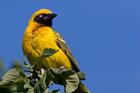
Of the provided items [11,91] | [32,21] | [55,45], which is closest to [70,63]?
[55,45]

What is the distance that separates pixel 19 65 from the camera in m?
3.44

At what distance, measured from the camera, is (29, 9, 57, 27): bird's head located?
1025 centimetres

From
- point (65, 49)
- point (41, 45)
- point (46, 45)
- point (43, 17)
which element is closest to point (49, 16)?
point (43, 17)

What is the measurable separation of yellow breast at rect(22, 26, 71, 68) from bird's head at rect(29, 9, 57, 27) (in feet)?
3.09

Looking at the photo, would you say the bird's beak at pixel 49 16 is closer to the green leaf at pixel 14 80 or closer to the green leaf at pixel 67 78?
the green leaf at pixel 67 78

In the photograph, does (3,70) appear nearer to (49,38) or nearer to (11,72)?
(11,72)

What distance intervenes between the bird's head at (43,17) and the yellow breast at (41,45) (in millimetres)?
942

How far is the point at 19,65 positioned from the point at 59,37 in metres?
6.14

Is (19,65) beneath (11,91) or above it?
above

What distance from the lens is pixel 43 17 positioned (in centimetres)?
1048

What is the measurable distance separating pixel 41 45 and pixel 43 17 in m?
1.99

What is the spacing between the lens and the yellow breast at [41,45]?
8.59m

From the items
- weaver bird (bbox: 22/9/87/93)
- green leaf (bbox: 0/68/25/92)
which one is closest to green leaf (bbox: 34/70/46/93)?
green leaf (bbox: 0/68/25/92)

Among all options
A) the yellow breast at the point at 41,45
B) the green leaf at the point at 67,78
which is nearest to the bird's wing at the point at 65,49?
the yellow breast at the point at 41,45
